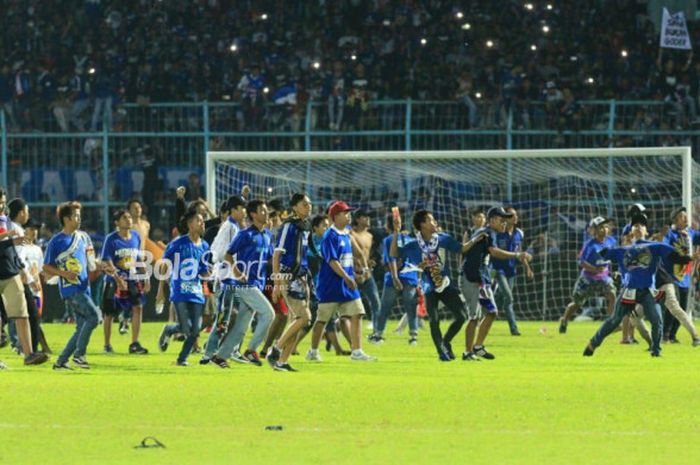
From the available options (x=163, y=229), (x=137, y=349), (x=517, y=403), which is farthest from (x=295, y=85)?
(x=517, y=403)

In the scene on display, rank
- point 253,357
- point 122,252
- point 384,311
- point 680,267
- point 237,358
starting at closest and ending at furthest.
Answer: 1. point 253,357
2. point 237,358
3. point 122,252
4. point 680,267
5. point 384,311

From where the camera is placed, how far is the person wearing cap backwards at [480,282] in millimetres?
20172

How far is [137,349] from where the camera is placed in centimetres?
2109

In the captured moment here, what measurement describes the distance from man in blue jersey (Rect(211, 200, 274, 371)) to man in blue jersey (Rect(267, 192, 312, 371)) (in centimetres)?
16

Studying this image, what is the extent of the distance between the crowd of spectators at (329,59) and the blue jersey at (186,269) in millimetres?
14512

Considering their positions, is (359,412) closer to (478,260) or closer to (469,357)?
(469,357)

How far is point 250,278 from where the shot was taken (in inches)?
686

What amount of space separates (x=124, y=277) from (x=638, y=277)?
7077mm

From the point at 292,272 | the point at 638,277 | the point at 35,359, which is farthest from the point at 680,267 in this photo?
the point at 35,359

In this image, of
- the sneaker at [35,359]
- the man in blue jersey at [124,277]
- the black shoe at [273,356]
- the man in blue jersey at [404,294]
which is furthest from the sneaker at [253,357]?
the man in blue jersey at [404,294]

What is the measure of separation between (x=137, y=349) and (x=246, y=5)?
20.0 metres

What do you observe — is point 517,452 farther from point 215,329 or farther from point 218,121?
point 218,121

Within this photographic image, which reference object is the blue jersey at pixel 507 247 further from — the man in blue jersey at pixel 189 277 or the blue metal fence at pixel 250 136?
the man in blue jersey at pixel 189 277

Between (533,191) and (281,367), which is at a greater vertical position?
(533,191)
